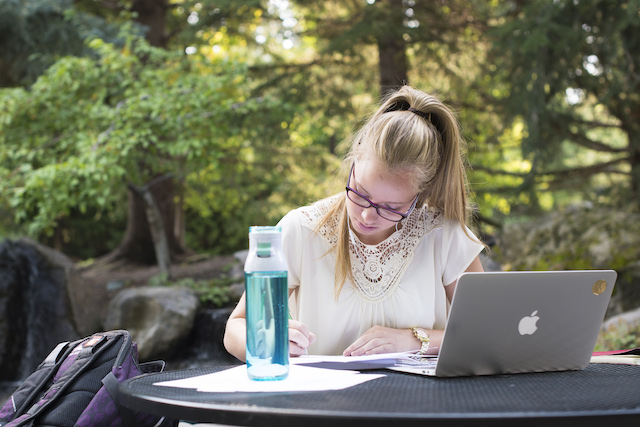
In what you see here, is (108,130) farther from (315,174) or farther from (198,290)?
(315,174)

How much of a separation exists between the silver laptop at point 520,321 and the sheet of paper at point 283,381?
0.54 feet

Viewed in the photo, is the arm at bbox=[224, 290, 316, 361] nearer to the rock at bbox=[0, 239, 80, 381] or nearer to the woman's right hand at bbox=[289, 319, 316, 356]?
the woman's right hand at bbox=[289, 319, 316, 356]

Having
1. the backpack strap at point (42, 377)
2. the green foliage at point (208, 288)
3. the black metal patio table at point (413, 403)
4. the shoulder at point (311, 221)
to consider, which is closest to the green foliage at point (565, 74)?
the green foliage at point (208, 288)

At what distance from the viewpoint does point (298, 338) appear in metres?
1.35

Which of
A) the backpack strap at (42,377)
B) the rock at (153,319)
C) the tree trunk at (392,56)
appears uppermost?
the tree trunk at (392,56)

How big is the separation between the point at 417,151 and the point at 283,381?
0.82m

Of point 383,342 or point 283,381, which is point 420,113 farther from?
point 283,381

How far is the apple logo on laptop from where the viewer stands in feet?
3.84

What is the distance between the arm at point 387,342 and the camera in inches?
59.3

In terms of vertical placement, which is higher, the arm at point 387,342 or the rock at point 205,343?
the arm at point 387,342

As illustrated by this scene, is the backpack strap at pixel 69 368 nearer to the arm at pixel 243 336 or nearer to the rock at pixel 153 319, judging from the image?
the arm at pixel 243 336

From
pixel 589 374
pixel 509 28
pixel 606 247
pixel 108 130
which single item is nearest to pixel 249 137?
pixel 108 130

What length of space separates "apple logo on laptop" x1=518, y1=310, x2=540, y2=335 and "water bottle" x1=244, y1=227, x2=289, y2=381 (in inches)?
18.4

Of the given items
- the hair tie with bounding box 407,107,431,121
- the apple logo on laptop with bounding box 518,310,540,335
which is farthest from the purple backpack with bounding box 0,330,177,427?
the hair tie with bounding box 407,107,431,121
